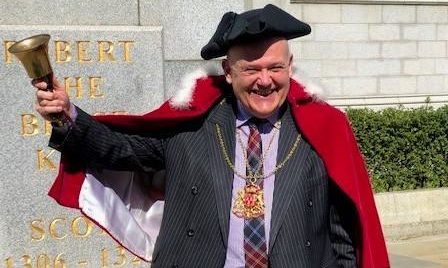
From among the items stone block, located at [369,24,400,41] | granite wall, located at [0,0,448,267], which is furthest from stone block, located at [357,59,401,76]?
granite wall, located at [0,0,448,267]

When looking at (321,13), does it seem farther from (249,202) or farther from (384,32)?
(249,202)

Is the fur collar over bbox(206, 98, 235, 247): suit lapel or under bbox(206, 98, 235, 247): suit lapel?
over

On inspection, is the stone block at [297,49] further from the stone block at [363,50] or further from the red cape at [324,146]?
the red cape at [324,146]

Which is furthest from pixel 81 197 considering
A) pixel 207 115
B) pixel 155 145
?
pixel 207 115

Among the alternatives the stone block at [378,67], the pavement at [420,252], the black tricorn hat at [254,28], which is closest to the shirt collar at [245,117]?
the black tricorn hat at [254,28]

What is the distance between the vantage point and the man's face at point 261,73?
2.42m

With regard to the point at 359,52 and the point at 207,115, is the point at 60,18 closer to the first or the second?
the point at 207,115

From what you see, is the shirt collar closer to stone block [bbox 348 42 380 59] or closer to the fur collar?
the fur collar

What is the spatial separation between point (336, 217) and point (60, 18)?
2.17 m

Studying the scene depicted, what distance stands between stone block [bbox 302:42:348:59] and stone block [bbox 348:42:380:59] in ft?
0.35

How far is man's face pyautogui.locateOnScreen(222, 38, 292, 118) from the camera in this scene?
2422 mm

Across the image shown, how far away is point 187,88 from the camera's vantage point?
2738mm

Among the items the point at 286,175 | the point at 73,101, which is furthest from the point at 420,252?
the point at 286,175

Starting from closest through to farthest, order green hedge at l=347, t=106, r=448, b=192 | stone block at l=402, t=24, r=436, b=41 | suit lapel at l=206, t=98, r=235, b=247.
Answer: suit lapel at l=206, t=98, r=235, b=247 → green hedge at l=347, t=106, r=448, b=192 → stone block at l=402, t=24, r=436, b=41
